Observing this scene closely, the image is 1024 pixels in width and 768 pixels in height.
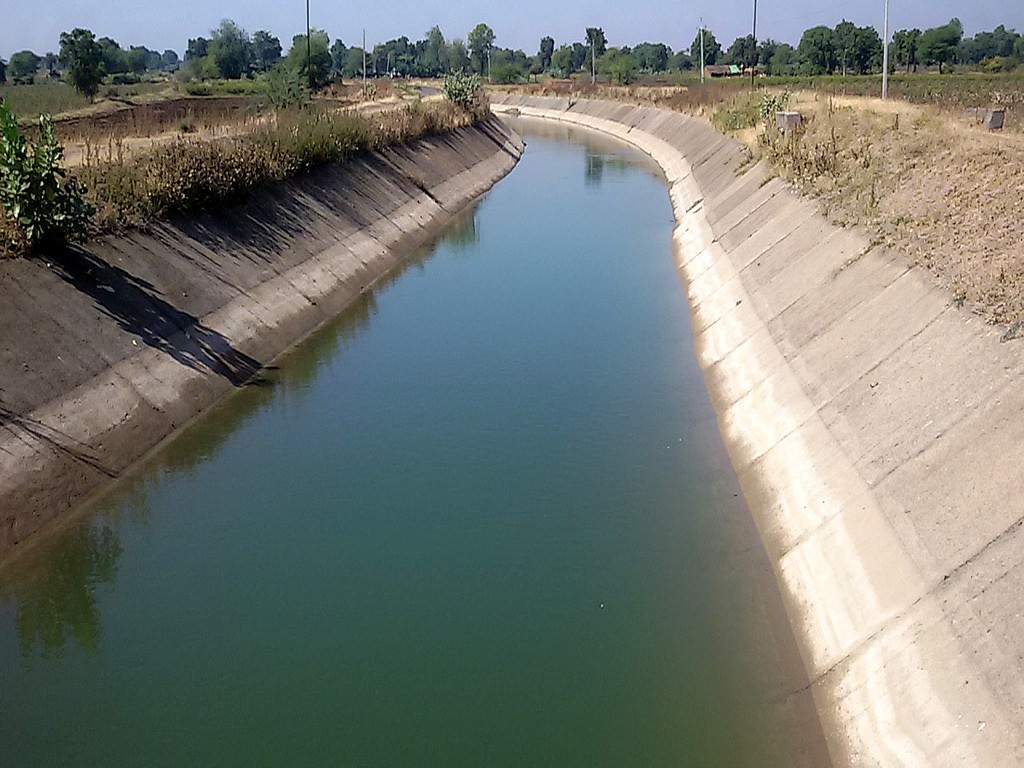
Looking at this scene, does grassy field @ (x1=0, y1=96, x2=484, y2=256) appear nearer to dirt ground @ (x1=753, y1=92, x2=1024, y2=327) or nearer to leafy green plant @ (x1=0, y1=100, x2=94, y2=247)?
leafy green plant @ (x1=0, y1=100, x2=94, y2=247)

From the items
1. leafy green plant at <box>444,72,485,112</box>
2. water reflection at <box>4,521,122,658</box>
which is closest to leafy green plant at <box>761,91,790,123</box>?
leafy green plant at <box>444,72,485,112</box>

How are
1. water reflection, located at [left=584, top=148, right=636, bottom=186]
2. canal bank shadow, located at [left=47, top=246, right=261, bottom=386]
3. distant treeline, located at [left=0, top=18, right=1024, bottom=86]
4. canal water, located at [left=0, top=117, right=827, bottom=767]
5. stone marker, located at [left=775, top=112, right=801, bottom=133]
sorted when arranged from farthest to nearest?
distant treeline, located at [left=0, top=18, right=1024, bottom=86]
water reflection, located at [left=584, top=148, right=636, bottom=186]
stone marker, located at [left=775, top=112, right=801, bottom=133]
canal bank shadow, located at [left=47, top=246, right=261, bottom=386]
canal water, located at [left=0, top=117, right=827, bottom=767]

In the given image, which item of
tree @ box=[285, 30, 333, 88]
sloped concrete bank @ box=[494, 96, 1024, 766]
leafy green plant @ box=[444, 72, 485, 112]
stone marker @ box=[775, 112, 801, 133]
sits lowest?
sloped concrete bank @ box=[494, 96, 1024, 766]

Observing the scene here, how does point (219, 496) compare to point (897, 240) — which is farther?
point (897, 240)

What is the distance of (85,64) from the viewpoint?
50.7 meters

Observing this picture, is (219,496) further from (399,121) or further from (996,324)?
(399,121)

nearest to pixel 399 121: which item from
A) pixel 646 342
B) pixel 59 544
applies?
pixel 646 342

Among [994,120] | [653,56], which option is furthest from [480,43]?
[994,120]

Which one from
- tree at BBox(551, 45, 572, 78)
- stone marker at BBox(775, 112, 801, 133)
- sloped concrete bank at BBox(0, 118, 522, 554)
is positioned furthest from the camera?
tree at BBox(551, 45, 572, 78)

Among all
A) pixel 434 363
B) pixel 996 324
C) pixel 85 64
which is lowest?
pixel 434 363

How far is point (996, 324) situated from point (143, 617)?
10145 millimetres

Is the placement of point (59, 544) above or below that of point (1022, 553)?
below

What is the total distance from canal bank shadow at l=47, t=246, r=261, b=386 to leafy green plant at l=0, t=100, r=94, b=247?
1.54 ft

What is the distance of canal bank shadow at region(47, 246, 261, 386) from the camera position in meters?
15.6
